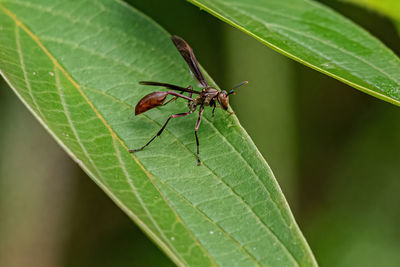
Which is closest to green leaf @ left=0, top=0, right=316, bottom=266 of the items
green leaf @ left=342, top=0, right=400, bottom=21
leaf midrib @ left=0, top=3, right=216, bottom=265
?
leaf midrib @ left=0, top=3, right=216, bottom=265

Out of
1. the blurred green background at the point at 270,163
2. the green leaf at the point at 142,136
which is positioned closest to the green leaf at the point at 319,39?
the green leaf at the point at 142,136

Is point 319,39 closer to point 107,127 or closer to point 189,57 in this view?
point 189,57

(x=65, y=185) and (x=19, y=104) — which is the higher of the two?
(x=19, y=104)

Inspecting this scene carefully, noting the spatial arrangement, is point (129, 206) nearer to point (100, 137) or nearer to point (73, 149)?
point (73, 149)

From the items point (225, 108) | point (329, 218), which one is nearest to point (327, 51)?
point (225, 108)

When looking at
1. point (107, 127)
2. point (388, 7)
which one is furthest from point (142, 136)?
point (388, 7)

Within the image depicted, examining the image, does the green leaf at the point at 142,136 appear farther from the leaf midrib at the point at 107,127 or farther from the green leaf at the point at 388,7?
the green leaf at the point at 388,7

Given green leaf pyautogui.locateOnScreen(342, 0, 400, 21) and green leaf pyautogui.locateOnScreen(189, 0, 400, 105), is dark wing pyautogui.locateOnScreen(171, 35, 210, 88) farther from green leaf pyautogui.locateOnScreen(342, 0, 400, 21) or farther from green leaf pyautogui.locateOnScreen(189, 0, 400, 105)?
green leaf pyautogui.locateOnScreen(342, 0, 400, 21)
